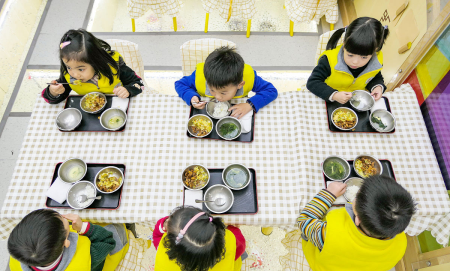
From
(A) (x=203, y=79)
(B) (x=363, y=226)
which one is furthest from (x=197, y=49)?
(B) (x=363, y=226)

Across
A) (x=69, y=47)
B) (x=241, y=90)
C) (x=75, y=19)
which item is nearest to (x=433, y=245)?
(x=241, y=90)

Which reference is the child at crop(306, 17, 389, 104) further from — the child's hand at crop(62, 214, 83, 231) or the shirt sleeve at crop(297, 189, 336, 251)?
the child's hand at crop(62, 214, 83, 231)

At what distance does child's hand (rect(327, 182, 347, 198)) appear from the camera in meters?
1.57

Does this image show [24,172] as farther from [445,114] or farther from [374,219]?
[445,114]

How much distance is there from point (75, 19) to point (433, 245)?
4.96m

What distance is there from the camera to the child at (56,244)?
123cm

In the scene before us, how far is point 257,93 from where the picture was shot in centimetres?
195

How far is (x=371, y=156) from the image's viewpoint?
1663 millimetres

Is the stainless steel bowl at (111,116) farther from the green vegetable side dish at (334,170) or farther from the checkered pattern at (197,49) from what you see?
the green vegetable side dish at (334,170)

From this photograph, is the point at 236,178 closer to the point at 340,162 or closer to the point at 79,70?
the point at 340,162

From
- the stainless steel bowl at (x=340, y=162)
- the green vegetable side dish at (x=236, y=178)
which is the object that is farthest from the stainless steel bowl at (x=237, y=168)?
the stainless steel bowl at (x=340, y=162)

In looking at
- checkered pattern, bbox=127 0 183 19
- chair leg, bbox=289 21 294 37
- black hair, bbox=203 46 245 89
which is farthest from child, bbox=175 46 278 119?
chair leg, bbox=289 21 294 37

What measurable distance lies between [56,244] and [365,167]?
1828mm

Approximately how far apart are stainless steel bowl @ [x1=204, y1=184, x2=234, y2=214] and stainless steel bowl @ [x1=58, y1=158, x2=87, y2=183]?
2.67 feet
